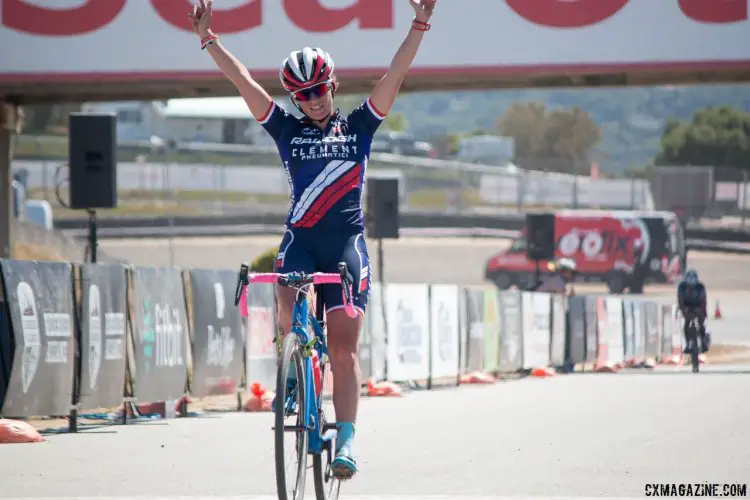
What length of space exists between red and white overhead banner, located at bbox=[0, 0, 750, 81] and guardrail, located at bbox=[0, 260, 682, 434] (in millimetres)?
3283

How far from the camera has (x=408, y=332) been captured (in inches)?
754

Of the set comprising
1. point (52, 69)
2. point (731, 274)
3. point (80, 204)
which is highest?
point (52, 69)

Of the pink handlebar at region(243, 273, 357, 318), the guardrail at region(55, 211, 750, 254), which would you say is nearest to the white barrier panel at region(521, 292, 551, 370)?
the pink handlebar at region(243, 273, 357, 318)

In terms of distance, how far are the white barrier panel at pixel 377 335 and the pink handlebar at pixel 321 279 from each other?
36.8ft

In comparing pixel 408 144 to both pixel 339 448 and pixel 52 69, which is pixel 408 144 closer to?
pixel 52 69

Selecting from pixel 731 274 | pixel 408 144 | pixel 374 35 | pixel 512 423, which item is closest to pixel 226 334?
pixel 512 423

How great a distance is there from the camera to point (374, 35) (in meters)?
20.2

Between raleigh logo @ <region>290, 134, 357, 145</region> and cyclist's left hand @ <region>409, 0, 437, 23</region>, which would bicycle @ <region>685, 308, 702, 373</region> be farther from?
raleigh logo @ <region>290, 134, 357, 145</region>

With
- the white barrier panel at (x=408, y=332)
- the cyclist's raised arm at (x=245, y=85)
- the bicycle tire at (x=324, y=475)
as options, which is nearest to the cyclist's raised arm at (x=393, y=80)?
the cyclist's raised arm at (x=245, y=85)

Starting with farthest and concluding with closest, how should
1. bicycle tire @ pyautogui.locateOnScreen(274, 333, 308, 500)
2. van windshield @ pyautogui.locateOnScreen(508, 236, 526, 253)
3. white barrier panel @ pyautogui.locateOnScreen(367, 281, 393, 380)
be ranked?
van windshield @ pyautogui.locateOnScreen(508, 236, 526, 253), white barrier panel @ pyautogui.locateOnScreen(367, 281, 393, 380), bicycle tire @ pyautogui.locateOnScreen(274, 333, 308, 500)

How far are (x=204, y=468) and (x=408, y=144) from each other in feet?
334

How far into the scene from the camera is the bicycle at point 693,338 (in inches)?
950

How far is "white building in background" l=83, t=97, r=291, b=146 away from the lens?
112m

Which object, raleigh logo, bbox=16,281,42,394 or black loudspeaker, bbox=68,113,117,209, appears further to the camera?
black loudspeaker, bbox=68,113,117,209
